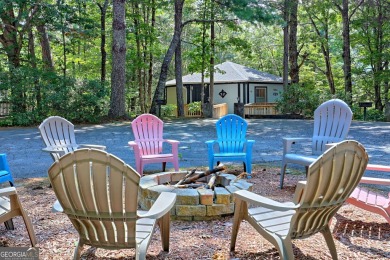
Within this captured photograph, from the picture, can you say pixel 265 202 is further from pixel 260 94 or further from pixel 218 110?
pixel 260 94

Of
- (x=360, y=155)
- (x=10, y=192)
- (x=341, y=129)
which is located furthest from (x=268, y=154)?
(x=10, y=192)

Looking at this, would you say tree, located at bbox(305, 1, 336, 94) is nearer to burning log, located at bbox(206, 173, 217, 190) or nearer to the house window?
the house window

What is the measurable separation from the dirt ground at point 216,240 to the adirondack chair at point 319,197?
12.1 inches

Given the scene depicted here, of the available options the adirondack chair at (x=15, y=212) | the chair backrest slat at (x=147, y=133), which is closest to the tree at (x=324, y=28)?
the chair backrest slat at (x=147, y=133)

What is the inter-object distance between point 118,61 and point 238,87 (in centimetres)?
1281

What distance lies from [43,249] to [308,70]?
23639 millimetres

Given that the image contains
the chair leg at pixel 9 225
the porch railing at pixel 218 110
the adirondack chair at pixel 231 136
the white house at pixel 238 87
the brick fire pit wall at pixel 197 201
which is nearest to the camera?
the chair leg at pixel 9 225

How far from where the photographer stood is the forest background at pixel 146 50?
1137 cm

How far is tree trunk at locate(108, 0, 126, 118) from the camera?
11461 mm

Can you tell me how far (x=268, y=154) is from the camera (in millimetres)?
6867

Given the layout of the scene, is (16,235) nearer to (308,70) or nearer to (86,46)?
(86,46)

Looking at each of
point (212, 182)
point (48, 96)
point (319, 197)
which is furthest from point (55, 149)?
point (48, 96)

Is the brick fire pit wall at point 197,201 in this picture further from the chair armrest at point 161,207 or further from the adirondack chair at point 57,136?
the adirondack chair at point 57,136

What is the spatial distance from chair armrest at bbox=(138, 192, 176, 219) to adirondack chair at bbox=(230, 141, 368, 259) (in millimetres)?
484
